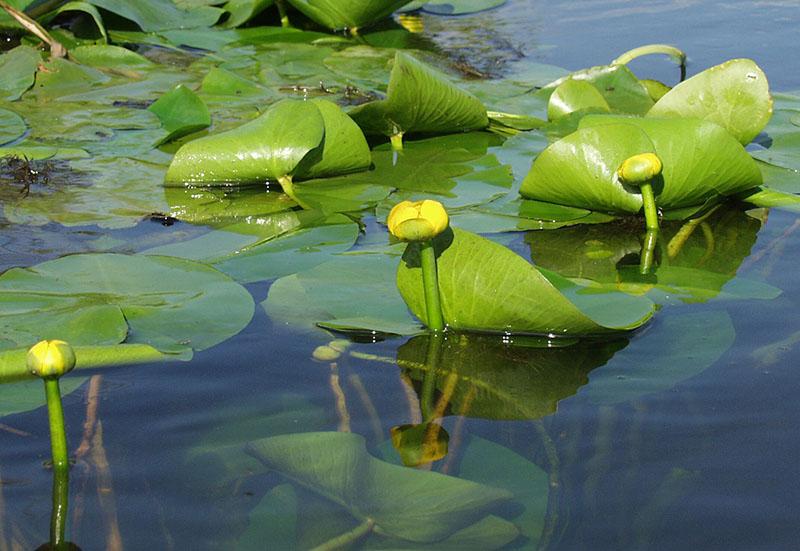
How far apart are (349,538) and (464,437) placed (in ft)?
0.98

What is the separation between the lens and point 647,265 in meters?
2.13

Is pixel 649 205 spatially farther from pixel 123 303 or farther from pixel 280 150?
pixel 123 303

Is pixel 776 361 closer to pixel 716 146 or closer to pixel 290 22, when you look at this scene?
pixel 716 146

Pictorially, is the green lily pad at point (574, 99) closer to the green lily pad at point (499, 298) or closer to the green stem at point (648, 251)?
the green stem at point (648, 251)

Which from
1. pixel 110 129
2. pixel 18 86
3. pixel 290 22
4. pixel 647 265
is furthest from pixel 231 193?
pixel 290 22

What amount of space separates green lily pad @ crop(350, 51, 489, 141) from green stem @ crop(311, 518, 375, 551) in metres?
1.58

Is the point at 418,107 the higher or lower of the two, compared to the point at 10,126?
higher

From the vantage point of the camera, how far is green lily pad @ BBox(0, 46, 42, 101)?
138 inches

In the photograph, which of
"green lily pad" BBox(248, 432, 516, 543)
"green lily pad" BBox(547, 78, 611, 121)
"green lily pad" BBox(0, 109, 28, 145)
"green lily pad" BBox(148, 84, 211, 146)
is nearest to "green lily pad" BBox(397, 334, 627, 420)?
"green lily pad" BBox(248, 432, 516, 543)

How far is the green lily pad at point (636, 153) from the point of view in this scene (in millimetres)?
2180

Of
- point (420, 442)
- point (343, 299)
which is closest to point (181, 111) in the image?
point (343, 299)

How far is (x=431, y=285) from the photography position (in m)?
1.65

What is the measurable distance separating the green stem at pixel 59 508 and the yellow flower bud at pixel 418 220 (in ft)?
1.84

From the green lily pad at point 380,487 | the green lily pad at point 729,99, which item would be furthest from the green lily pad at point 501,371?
the green lily pad at point 729,99
